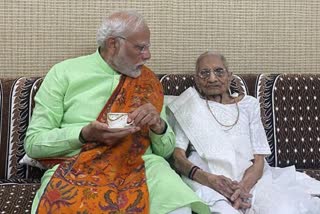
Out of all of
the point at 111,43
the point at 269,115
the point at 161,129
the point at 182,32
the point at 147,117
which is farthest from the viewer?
the point at 182,32

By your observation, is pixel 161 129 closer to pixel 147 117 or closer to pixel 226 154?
pixel 147 117

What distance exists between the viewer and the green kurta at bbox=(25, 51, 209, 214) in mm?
2109

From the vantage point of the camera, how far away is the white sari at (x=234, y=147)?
218 cm

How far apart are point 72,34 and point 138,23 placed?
30.6 inches

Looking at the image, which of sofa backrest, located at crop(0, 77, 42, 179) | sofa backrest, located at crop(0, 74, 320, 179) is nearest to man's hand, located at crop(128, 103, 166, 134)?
sofa backrest, located at crop(0, 74, 320, 179)

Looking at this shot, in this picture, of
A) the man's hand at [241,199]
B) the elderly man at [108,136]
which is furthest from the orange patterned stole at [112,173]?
the man's hand at [241,199]

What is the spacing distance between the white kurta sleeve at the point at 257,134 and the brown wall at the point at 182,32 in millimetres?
609

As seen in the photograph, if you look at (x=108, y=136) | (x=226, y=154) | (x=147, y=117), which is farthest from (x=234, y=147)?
(x=108, y=136)

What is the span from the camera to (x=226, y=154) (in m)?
2.30

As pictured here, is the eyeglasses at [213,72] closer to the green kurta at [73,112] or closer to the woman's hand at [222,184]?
the green kurta at [73,112]

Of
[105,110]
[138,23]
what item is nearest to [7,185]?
[105,110]

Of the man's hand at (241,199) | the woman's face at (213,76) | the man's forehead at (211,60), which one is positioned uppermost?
the man's forehead at (211,60)

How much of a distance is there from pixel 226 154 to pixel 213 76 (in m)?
0.36

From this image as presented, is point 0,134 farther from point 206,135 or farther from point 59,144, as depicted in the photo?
point 206,135
